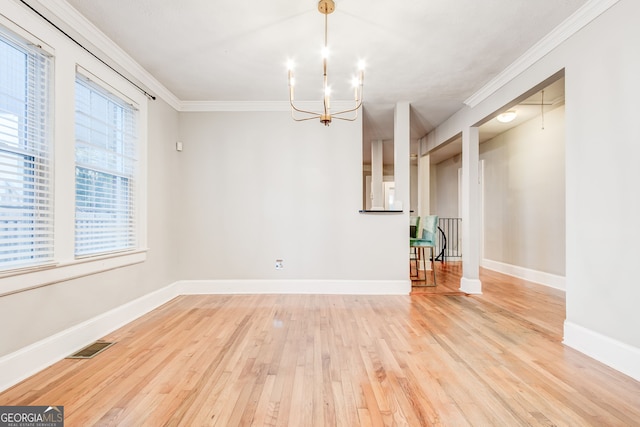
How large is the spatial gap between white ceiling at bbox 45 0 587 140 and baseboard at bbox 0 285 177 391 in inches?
94.3

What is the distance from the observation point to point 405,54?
2.81 meters

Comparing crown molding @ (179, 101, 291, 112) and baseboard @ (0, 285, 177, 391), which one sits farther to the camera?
crown molding @ (179, 101, 291, 112)

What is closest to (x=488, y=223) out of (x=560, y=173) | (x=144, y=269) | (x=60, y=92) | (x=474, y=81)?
(x=560, y=173)

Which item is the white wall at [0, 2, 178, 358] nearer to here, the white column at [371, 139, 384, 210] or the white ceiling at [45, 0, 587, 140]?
the white ceiling at [45, 0, 587, 140]

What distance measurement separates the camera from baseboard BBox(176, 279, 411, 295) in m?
4.01

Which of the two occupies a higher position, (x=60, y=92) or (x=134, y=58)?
(x=134, y=58)

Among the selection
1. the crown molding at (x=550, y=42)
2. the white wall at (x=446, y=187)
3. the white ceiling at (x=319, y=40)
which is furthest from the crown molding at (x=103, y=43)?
the white wall at (x=446, y=187)

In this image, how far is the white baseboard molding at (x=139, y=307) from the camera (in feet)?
6.15

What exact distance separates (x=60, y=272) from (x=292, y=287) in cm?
245

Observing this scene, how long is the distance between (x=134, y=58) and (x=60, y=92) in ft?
3.14

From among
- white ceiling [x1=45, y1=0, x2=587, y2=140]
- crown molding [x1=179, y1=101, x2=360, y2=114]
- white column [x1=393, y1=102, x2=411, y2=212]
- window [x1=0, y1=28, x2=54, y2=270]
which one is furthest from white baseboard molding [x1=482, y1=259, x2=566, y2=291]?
window [x1=0, y1=28, x2=54, y2=270]

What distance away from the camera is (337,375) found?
1.90 meters

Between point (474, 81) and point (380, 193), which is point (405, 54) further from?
point (380, 193)

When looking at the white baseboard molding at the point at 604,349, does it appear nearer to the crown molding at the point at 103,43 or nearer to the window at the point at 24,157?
the window at the point at 24,157
